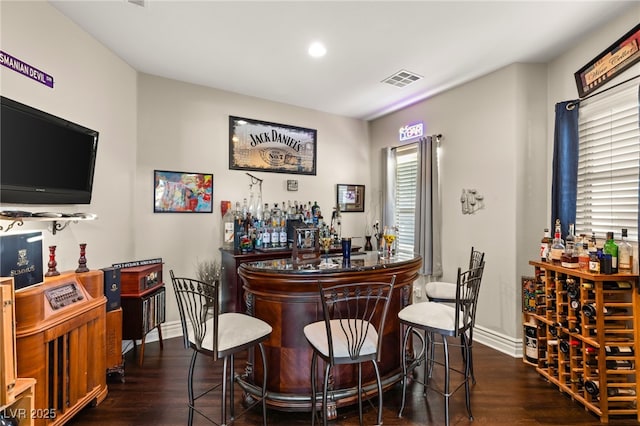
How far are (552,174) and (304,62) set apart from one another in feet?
9.17

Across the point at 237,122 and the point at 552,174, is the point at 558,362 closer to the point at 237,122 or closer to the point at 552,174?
the point at 552,174

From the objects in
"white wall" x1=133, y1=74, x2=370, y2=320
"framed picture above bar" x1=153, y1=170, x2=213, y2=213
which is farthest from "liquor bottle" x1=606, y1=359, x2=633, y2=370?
"framed picture above bar" x1=153, y1=170, x2=213, y2=213

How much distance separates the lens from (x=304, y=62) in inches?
132

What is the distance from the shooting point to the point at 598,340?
7.58 feet

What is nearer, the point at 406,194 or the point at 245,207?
the point at 245,207

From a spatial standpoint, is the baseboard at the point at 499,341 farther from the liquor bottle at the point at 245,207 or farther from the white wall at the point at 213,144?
the liquor bottle at the point at 245,207

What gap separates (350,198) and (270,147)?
1600 mm

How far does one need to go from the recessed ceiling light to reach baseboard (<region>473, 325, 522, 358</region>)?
3.48 metres

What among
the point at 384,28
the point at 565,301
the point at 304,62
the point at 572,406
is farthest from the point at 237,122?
the point at 572,406

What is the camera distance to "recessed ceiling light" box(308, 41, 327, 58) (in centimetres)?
302

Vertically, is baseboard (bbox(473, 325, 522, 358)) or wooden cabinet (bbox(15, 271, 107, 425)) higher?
wooden cabinet (bbox(15, 271, 107, 425))

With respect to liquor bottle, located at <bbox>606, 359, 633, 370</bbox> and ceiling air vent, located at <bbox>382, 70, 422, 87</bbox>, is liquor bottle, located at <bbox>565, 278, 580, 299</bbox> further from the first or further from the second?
ceiling air vent, located at <bbox>382, 70, 422, 87</bbox>

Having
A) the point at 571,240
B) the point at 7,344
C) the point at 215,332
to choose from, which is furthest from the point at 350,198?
the point at 7,344

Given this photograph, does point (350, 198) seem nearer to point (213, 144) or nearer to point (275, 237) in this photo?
point (275, 237)
